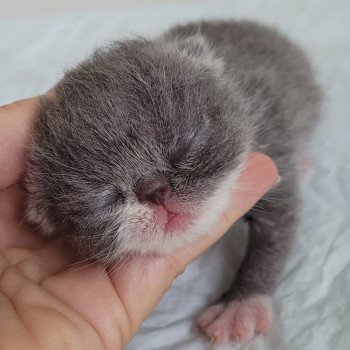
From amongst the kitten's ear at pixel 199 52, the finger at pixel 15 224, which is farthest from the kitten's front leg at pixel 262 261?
the finger at pixel 15 224

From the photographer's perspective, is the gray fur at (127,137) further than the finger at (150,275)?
No

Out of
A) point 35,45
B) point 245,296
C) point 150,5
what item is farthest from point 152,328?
point 150,5

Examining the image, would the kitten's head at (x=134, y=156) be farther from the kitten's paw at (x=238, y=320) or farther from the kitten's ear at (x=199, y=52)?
the kitten's paw at (x=238, y=320)

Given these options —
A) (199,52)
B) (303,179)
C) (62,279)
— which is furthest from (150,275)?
(303,179)

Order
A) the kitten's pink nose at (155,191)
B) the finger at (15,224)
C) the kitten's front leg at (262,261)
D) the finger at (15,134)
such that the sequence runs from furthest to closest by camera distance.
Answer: the kitten's front leg at (262,261)
the finger at (15,224)
the finger at (15,134)
the kitten's pink nose at (155,191)

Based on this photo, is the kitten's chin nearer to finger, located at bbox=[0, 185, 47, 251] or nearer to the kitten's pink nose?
the kitten's pink nose

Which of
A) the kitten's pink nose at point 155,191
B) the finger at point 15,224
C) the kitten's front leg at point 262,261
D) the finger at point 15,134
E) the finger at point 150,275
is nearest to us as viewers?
the kitten's pink nose at point 155,191

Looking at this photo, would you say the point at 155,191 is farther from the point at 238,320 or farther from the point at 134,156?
the point at 238,320
